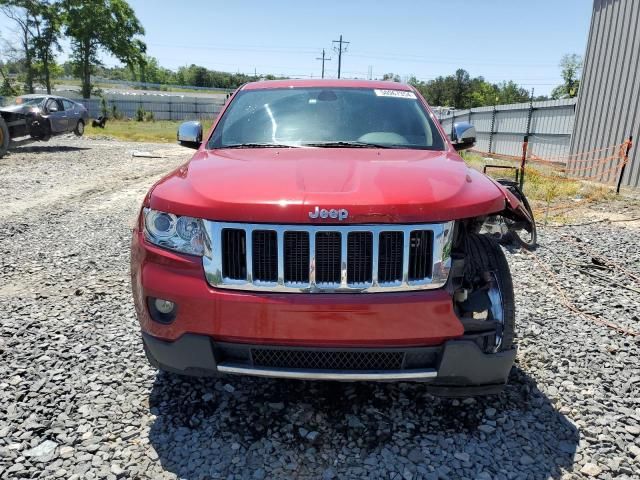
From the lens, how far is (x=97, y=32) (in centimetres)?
4234

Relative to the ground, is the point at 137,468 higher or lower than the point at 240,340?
lower

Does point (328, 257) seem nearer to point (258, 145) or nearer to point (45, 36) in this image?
point (258, 145)

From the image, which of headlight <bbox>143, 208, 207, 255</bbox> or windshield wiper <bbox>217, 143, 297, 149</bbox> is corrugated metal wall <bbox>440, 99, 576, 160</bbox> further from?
headlight <bbox>143, 208, 207, 255</bbox>

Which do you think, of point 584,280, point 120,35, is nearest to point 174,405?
point 584,280

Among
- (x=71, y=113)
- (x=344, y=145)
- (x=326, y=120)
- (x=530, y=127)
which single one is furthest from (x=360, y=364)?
(x=530, y=127)

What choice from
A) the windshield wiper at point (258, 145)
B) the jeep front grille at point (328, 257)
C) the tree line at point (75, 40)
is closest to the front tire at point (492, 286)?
the jeep front grille at point (328, 257)

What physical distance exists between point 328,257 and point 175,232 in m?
0.69

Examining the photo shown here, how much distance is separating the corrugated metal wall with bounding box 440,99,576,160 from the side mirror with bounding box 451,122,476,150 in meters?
12.9

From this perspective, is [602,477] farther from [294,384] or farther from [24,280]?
[24,280]

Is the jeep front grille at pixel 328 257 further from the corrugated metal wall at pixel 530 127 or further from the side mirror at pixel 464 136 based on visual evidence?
the corrugated metal wall at pixel 530 127

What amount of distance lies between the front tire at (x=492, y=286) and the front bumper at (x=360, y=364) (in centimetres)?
8

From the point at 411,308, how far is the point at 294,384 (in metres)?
1.07

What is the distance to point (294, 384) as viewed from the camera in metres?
2.80

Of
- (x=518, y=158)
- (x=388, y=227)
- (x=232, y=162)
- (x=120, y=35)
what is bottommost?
(x=518, y=158)
